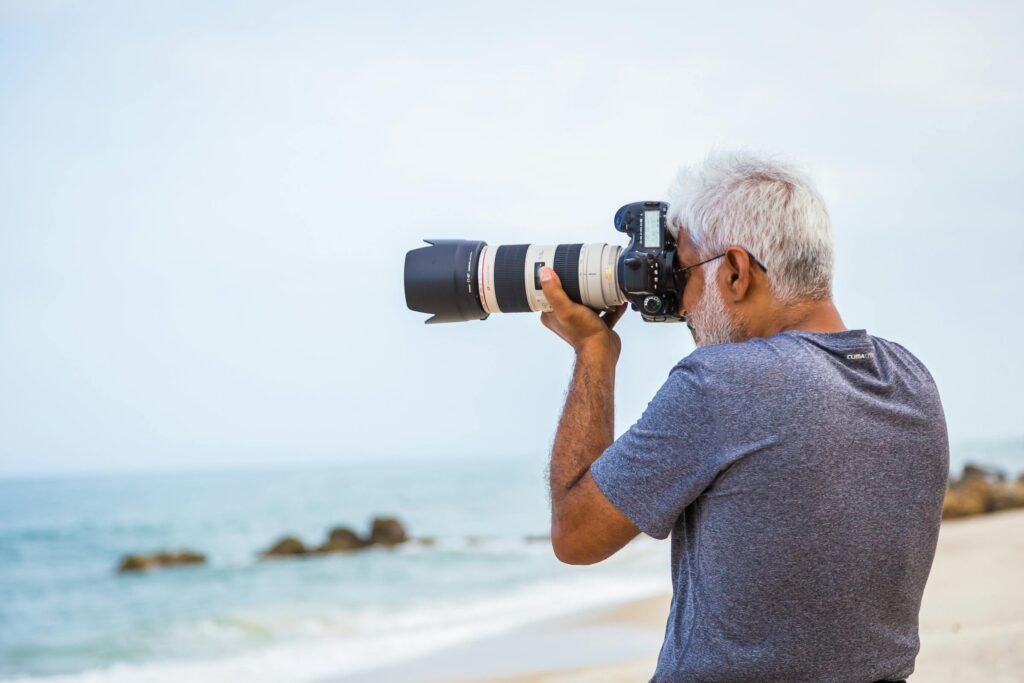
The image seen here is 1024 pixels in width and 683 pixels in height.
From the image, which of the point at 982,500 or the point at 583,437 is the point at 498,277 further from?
the point at 982,500

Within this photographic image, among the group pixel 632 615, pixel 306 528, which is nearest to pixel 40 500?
pixel 306 528

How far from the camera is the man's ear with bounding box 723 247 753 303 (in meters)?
1.45

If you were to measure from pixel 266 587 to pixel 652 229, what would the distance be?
12.5 meters

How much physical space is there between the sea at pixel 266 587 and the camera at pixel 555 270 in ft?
1.12

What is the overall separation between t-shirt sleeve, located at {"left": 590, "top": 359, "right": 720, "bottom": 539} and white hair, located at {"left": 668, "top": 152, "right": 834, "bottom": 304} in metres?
0.21

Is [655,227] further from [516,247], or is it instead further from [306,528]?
[306,528]

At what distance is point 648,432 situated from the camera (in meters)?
1.39

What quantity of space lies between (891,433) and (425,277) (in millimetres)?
966

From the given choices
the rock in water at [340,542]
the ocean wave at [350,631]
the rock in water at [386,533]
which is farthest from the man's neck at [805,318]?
the rock in water at [386,533]

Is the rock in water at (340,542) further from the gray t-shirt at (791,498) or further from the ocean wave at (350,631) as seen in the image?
the gray t-shirt at (791,498)

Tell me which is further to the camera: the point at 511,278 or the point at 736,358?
the point at 511,278

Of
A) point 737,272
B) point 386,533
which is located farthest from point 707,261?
point 386,533

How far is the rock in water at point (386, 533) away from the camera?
16.9 m

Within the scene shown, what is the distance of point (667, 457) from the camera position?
1.37 m
